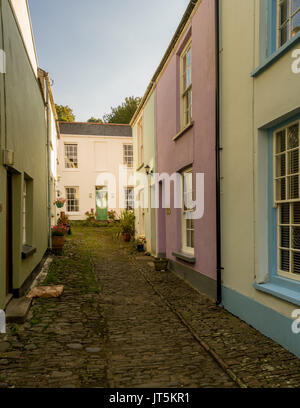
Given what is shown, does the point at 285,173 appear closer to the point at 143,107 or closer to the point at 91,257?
the point at 91,257

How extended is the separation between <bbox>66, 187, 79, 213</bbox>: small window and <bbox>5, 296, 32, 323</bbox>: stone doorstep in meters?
17.1

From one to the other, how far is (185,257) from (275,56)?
467 cm

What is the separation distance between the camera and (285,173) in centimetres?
431

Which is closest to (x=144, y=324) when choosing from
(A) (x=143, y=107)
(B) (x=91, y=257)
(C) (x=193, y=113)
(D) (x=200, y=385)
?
(D) (x=200, y=385)

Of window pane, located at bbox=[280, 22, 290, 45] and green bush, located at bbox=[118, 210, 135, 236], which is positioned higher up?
window pane, located at bbox=[280, 22, 290, 45]

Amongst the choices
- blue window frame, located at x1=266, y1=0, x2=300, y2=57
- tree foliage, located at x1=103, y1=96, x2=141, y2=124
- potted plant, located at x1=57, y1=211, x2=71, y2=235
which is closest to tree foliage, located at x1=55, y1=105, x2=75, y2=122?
tree foliage, located at x1=103, y1=96, x2=141, y2=124

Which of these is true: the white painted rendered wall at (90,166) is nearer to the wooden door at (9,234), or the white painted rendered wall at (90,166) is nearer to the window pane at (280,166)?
the wooden door at (9,234)

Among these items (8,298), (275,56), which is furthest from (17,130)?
(275,56)

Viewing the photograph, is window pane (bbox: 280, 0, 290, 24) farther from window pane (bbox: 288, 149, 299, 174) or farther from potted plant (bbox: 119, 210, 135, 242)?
potted plant (bbox: 119, 210, 135, 242)

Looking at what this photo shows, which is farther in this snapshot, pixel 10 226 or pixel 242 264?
pixel 10 226

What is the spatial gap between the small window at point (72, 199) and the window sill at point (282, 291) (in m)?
19.3

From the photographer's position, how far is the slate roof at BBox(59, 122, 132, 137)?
23.1m

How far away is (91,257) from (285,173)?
26.5 feet

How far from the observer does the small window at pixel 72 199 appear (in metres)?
22.7
